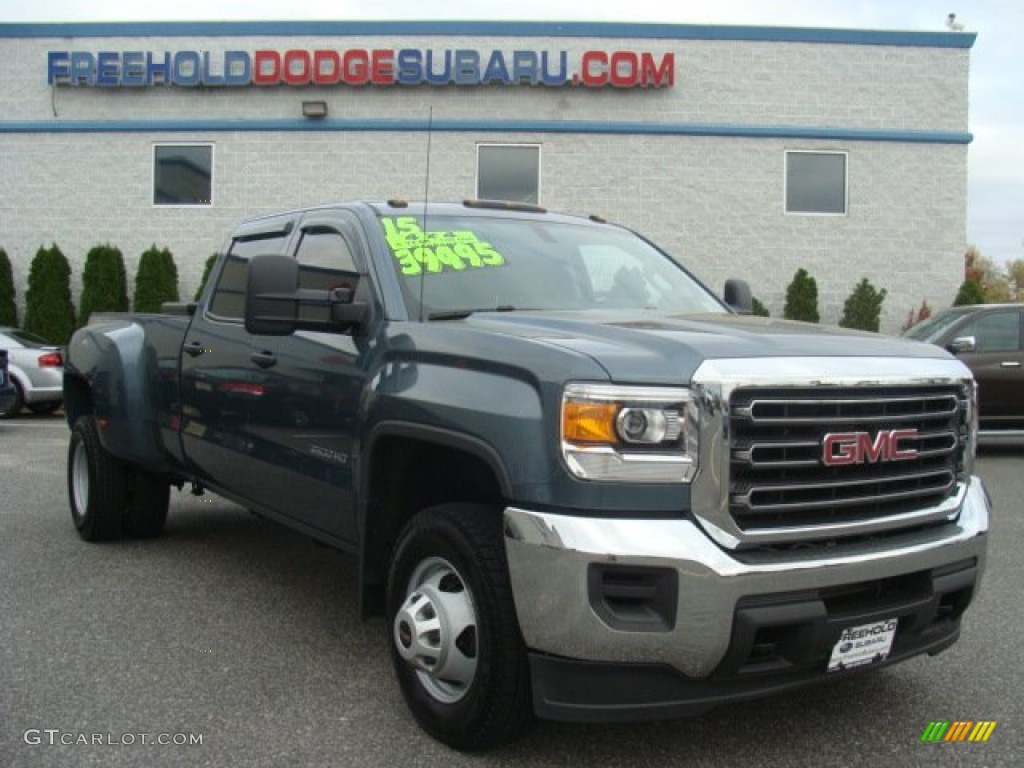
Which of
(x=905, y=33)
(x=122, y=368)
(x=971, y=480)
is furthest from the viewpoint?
(x=905, y=33)

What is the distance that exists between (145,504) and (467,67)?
13204 millimetres

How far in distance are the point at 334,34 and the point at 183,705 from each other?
648 inches

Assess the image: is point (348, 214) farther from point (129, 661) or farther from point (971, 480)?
point (971, 480)

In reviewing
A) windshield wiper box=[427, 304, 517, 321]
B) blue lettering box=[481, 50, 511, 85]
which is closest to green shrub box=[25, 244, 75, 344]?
blue lettering box=[481, 50, 511, 85]

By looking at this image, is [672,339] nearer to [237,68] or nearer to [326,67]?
[326,67]

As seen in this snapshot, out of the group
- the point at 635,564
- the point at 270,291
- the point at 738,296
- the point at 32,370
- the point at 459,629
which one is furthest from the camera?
the point at 32,370

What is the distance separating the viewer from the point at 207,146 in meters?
18.7

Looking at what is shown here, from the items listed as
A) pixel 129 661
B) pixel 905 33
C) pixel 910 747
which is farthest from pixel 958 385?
pixel 905 33

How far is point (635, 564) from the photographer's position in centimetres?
273

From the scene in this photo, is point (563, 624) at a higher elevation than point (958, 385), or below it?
below

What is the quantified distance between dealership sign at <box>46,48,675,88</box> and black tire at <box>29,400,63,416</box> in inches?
259

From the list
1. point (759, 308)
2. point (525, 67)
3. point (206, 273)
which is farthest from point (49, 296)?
point (759, 308)

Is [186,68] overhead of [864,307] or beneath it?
overhead

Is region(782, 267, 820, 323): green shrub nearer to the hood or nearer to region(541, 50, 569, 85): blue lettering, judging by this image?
region(541, 50, 569, 85): blue lettering
